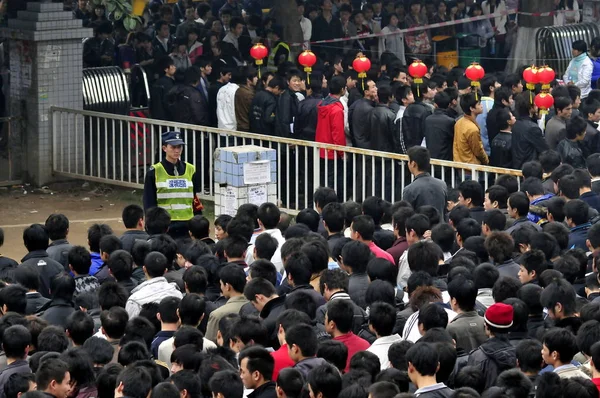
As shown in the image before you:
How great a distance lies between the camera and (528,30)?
24125 mm

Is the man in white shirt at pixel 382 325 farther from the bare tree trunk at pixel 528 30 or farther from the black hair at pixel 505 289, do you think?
the bare tree trunk at pixel 528 30

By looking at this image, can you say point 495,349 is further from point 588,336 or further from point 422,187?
point 422,187

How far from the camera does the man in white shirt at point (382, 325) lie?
8.58 meters

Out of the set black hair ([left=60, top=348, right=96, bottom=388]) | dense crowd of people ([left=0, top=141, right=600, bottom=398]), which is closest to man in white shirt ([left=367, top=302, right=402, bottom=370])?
dense crowd of people ([left=0, top=141, right=600, bottom=398])

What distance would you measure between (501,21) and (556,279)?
19.2 meters

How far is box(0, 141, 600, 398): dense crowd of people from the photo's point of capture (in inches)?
306

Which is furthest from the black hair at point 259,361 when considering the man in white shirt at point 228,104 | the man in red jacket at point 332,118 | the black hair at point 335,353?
the man in white shirt at point 228,104

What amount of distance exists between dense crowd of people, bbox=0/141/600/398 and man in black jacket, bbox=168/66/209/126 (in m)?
5.41

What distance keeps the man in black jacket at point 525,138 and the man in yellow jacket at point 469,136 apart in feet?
1.16

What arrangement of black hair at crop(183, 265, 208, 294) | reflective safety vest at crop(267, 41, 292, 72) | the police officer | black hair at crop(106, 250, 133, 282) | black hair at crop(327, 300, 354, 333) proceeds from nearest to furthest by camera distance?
black hair at crop(327, 300, 354, 333)
black hair at crop(183, 265, 208, 294)
black hair at crop(106, 250, 133, 282)
the police officer
reflective safety vest at crop(267, 41, 292, 72)

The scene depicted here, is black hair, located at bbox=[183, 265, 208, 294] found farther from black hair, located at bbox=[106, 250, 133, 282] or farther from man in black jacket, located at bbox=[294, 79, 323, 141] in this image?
man in black jacket, located at bbox=[294, 79, 323, 141]

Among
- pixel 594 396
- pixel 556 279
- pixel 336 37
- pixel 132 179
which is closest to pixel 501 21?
pixel 336 37

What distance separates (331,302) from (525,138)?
20.7 ft

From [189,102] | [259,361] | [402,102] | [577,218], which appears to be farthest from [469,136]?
[259,361]
